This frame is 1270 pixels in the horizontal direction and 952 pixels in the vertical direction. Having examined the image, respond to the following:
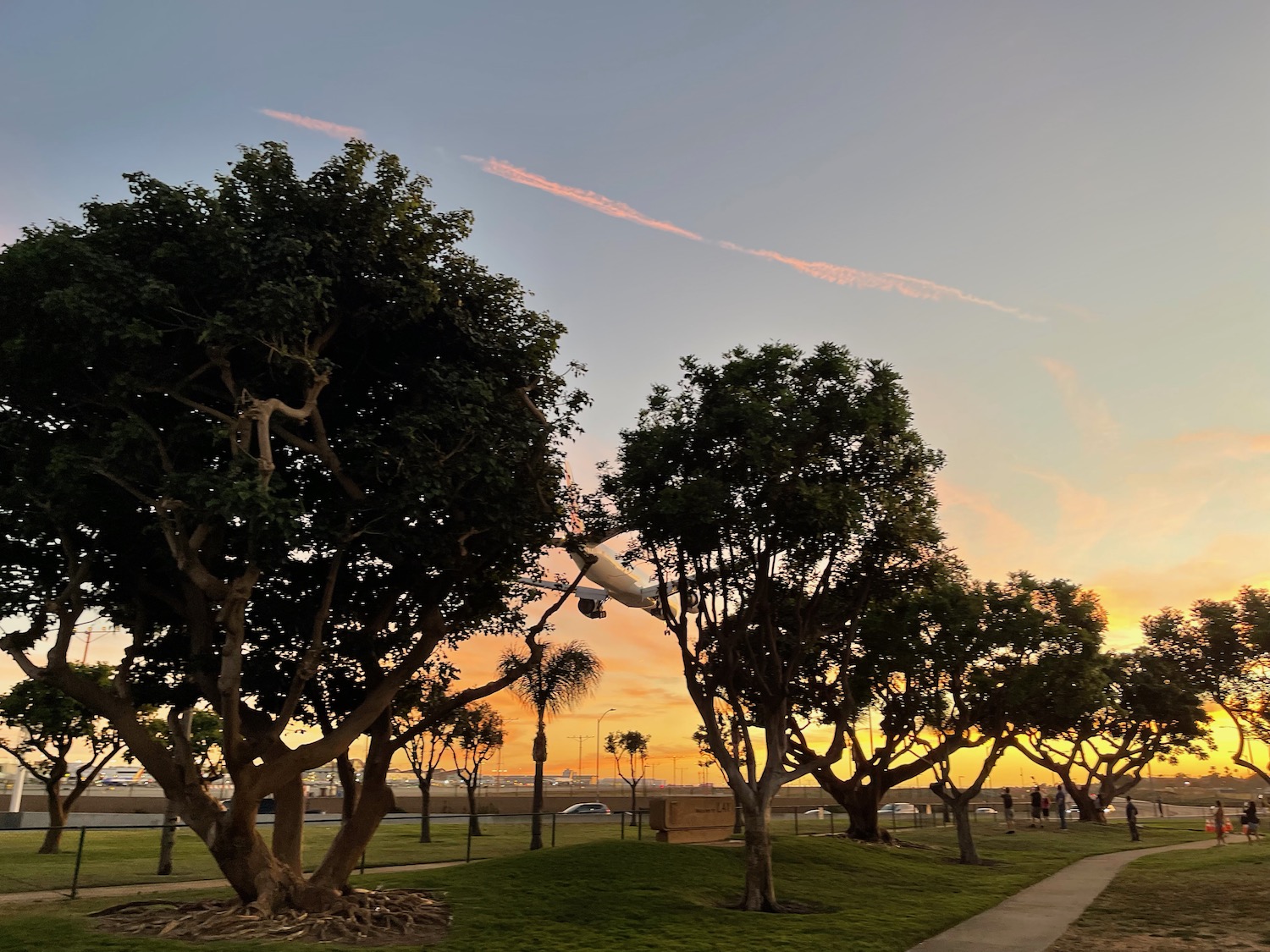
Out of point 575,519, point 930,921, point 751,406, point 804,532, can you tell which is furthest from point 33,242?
point 930,921

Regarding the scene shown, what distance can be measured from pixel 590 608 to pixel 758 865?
40.5m

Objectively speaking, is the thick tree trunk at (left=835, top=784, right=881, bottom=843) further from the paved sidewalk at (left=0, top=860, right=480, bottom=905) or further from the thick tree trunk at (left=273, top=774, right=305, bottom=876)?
the thick tree trunk at (left=273, top=774, right=305, bottom=876)

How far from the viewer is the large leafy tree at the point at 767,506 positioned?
801 inches

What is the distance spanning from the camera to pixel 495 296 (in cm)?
1930

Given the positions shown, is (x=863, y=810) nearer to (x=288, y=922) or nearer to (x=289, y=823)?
(x=289, y=823)

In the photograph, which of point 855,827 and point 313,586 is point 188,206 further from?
point 855,827

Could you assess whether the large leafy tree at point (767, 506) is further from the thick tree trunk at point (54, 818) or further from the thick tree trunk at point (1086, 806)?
the thick tree trunk at point (1086, 806)

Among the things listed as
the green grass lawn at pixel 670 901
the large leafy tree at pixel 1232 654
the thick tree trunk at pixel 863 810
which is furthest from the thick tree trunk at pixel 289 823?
the large leafy tree at pixel 1232 654

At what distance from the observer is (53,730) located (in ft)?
111

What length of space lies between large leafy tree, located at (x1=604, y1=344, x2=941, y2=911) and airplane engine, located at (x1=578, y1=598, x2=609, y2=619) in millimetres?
37590

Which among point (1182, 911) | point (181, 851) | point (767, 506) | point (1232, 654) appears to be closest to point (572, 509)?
point (767, 506)

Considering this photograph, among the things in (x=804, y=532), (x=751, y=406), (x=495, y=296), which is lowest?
(x=804, y=532)

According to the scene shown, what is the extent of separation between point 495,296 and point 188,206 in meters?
6.02

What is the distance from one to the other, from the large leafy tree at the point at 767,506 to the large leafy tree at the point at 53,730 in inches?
947
